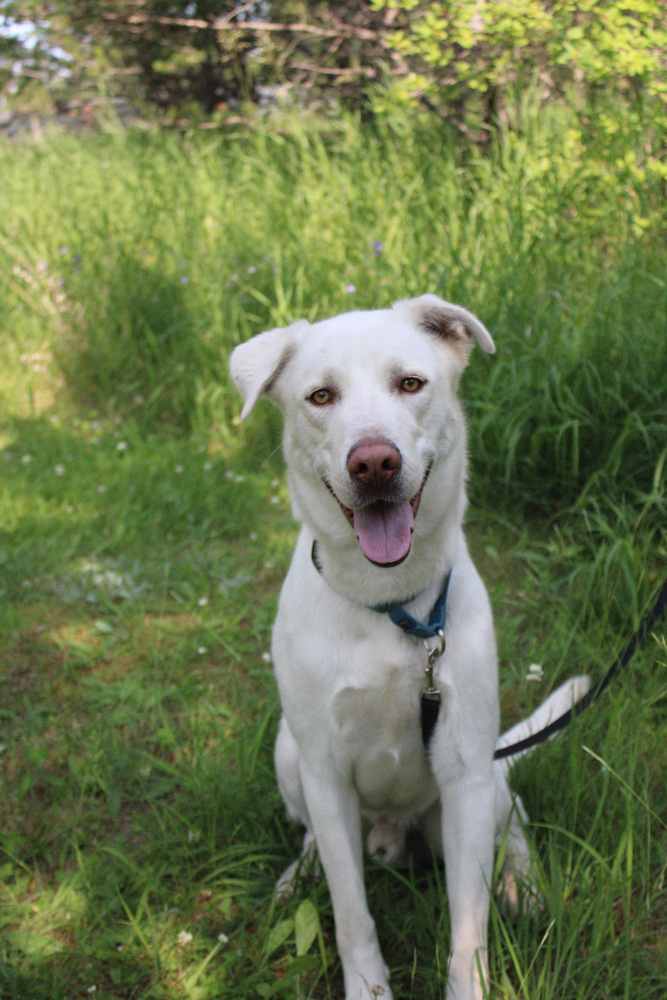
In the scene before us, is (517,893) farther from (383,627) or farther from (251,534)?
(251,534)

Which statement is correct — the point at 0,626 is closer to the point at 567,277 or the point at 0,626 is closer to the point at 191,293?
the point at 191,293

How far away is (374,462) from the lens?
162 centimetres

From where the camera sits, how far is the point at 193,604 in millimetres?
3289

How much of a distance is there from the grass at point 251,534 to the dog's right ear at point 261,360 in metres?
1.08

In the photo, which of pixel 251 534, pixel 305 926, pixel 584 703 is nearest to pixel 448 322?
pixel 584 703

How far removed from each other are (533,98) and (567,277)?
1.50 m

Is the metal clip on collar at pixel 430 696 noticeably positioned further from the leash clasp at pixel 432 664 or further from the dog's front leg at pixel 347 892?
the dog's front leg at pixel 347 892

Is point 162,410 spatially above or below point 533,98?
below

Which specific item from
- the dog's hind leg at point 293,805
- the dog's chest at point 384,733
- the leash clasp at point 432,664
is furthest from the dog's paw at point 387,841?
the leash clasp at point 432,664

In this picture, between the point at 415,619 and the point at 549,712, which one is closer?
the point at 415,619

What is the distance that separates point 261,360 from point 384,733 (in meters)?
0.93

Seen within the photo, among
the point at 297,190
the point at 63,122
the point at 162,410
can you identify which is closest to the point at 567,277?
the point at 297,190

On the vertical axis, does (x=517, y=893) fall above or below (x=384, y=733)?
below

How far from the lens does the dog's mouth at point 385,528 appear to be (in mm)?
1710
